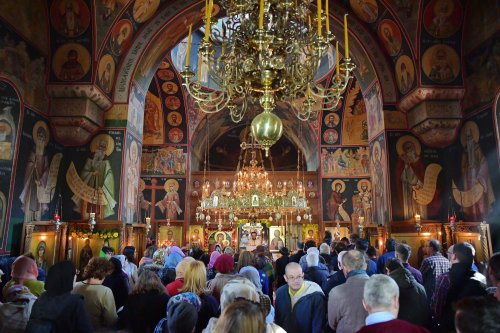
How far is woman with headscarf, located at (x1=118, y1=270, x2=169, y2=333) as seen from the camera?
3.11m

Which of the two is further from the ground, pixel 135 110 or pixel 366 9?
pixel 366 9

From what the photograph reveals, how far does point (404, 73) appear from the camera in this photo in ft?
39.8

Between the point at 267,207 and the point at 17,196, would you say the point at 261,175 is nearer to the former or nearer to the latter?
the point at 267,207

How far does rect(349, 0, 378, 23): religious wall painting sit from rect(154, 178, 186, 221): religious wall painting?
11.5 meters

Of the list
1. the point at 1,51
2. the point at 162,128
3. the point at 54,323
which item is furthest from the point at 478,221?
the point at 162,128

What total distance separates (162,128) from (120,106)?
23.5 feet

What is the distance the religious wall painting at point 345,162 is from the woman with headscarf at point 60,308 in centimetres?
1803

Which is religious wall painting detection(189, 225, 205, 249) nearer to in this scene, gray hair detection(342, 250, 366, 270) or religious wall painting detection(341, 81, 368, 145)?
religious wall painting detection(341, 81, 368, 145)

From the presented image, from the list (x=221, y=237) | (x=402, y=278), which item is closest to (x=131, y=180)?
(x=221, y=237)

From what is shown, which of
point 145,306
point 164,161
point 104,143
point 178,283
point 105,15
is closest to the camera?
point 145,306

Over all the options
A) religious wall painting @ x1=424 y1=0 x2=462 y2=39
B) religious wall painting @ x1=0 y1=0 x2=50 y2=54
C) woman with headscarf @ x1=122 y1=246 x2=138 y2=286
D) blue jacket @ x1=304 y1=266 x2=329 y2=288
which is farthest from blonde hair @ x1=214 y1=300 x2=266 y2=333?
religious wall painting @ x1=424 y1=0 x2=462 y2=39

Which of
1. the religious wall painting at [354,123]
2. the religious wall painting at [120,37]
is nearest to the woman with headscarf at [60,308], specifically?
the religious wall painting at [120,37]

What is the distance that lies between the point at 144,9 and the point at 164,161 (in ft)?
29.1

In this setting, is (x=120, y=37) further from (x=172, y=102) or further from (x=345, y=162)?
(x=345, y=162)
